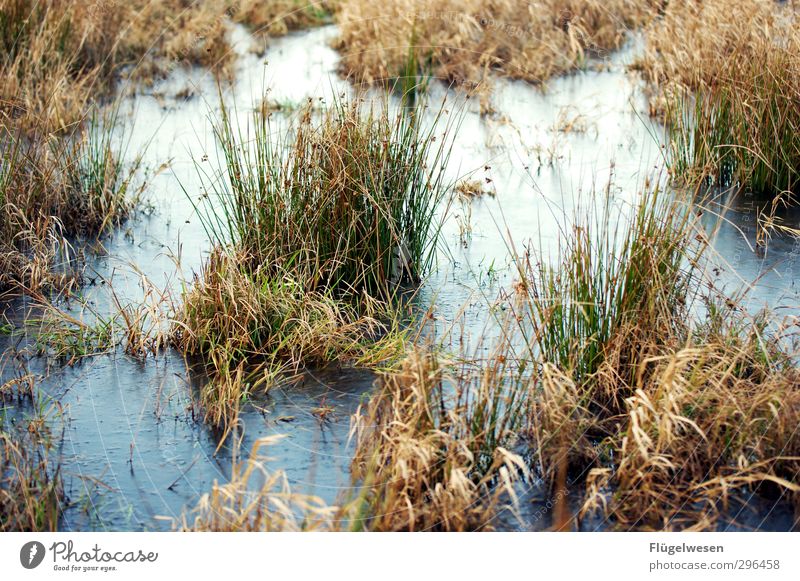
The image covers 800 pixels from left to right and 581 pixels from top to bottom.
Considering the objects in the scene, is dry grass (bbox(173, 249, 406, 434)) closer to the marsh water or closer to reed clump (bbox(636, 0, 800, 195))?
the marsh water

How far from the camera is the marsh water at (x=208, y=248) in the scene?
3.10 meters

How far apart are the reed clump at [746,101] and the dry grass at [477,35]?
201cm

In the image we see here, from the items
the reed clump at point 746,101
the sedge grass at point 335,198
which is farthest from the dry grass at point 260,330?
the reed clump at point 746,101

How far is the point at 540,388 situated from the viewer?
10.6 feet

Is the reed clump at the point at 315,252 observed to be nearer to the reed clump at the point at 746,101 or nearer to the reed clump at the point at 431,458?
the reed clump at the point at 431,458

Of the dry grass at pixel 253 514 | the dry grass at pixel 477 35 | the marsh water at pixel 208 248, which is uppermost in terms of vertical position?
the dry grass at pixel 477 35

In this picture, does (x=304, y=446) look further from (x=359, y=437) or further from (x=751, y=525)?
(x=751, y=525)

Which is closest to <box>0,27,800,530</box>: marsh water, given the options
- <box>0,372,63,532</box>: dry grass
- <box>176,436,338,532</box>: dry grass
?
<box>0,372,63,532</box>: dry grass

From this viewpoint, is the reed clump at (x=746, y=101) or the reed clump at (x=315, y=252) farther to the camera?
the reed clump at (x=746, y=101)

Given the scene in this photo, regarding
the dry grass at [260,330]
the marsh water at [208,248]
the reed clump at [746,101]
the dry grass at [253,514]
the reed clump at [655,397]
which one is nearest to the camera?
the dry grass at [253,514]

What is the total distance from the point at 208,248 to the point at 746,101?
2923 mm

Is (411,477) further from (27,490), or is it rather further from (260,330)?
(260,330)

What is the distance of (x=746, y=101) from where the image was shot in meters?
5.40

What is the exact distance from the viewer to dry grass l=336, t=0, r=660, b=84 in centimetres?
818
